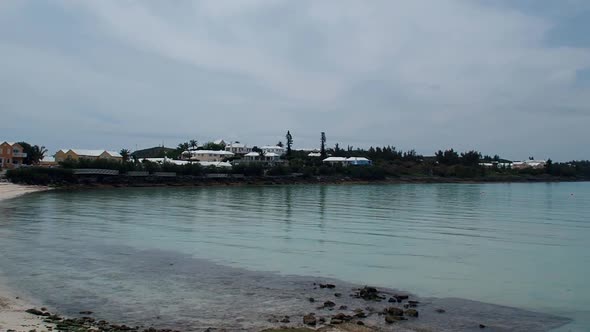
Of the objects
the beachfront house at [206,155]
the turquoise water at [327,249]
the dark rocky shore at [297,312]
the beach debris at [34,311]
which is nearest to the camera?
the dark rocky shore at [297,312]

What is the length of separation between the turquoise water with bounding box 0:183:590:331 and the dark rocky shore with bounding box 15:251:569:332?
77 centimetres

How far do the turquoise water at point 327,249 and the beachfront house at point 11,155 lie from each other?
49.5 m

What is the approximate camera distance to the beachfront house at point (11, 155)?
305 feet

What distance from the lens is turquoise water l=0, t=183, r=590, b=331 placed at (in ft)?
61.3

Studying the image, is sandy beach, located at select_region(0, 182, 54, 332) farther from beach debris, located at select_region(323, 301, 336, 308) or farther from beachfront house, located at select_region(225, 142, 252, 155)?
beachfront house, located at select_region(225, 142, 252, 155)

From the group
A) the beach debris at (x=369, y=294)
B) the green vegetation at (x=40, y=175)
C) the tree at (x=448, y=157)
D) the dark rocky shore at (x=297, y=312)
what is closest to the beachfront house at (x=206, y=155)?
the green vegetation at (x=40, y=175)

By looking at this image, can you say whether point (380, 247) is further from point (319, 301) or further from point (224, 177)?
point (224, 177)

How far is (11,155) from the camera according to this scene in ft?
311

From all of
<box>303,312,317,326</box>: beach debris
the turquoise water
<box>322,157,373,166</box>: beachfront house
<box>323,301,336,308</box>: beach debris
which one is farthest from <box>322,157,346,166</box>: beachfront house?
<box>303,312,317,326</box>: beach debris

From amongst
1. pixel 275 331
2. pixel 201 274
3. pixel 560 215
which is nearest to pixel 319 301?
pixel 275 331

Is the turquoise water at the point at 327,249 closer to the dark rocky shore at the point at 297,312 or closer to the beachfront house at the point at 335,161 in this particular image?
the dark rocky shore at the point at 297,312

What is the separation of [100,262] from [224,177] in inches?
3526

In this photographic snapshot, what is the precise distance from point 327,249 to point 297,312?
12.9 metres

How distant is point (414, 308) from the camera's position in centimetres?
1591
